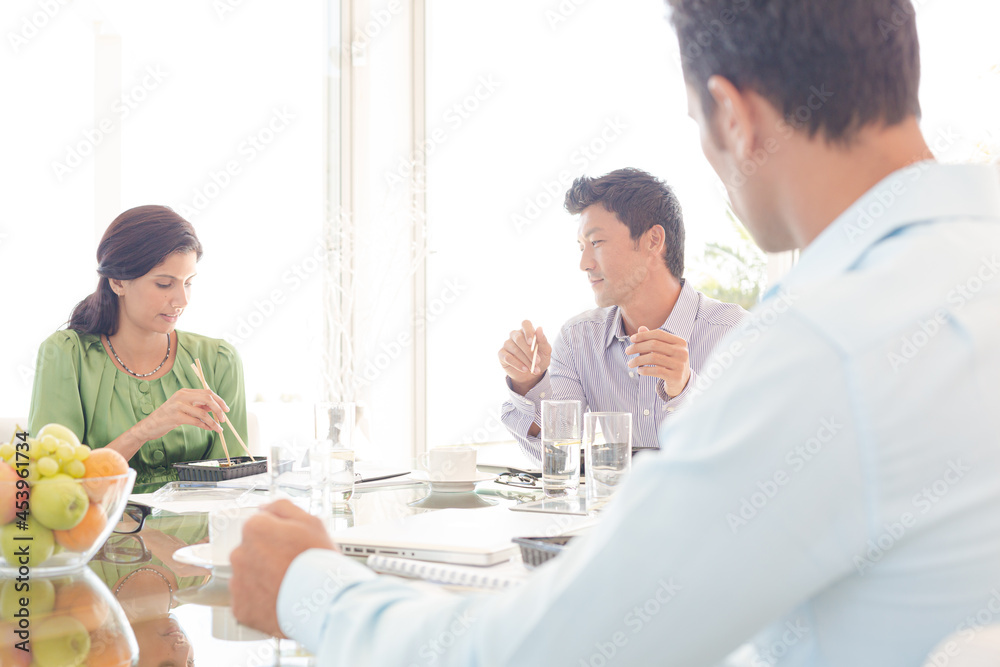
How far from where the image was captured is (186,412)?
1.99 metres

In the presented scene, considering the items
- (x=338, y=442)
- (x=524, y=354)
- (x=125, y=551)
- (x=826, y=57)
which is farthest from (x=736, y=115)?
(x=524, y=354)

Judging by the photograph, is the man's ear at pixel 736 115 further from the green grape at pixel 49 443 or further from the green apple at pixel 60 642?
the green grape at pixel 49 443

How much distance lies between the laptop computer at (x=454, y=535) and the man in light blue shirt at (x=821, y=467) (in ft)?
1.07

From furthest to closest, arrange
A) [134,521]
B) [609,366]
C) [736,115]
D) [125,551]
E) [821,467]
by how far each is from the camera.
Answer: [609,366], [134,521], [125,551], [736,115], [821,467]

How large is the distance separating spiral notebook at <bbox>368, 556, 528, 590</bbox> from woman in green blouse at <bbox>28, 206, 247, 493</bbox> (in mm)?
1374

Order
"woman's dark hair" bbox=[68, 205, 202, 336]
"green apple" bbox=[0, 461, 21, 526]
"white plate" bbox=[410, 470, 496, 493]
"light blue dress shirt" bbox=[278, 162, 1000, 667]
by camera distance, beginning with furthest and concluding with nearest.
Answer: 1. "woman's dark hair" bbox=[68, 205, 202, 336]
2. "white plate" bbox=[410, 470, 496, 493]
3. "green apple" bbox=[0, 461, 21, 526]
4. "light blue dress shirt" bbox=[278, 162, 1000, 667]

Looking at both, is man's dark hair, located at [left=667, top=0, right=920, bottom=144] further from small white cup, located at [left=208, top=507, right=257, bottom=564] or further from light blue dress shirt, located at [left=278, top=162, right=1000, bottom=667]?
small white cup, located at [left=208, top=507, right=257, bottom=564]

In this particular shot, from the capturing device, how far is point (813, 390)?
1.64ft

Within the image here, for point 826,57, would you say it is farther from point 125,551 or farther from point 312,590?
point 125,551

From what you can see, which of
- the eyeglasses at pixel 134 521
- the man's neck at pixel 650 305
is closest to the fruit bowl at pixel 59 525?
the eyeglasses at pixel 134 521

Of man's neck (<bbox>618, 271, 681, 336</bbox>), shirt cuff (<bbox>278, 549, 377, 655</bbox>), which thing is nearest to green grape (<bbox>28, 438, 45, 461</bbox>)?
shirt cuff (<bbox>278, 549, 377, 655</bbox>)

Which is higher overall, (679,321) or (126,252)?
(126,252)

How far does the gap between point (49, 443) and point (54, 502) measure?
0.08m

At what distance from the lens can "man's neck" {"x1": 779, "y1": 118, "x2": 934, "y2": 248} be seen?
27.8 inches
